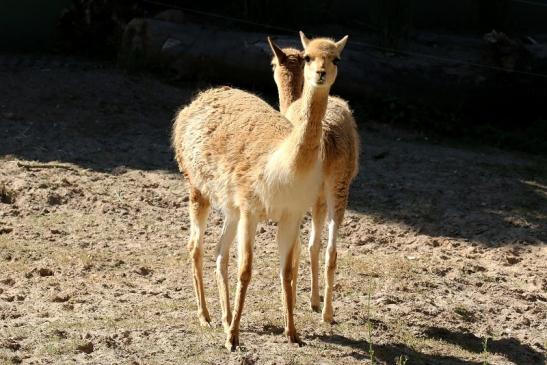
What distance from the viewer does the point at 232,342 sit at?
19.2 ft

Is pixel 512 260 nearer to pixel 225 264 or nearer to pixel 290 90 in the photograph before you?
pixel 290 90

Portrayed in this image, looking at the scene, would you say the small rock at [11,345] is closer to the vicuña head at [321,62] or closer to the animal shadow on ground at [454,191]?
the vicuña head at [321,62]

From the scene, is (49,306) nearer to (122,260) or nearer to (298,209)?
(122,260)

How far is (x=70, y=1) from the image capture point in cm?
1390

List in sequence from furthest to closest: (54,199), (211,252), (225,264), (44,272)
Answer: (54,199) → (211,252) → (44,272) → (225,264)

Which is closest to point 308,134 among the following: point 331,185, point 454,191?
point 331,185

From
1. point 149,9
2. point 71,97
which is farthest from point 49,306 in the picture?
point 149,9

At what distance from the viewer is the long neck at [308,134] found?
5391 mm

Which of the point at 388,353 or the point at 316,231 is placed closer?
the point at 388,353

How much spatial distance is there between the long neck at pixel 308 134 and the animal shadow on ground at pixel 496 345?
176 cm

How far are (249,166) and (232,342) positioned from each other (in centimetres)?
106

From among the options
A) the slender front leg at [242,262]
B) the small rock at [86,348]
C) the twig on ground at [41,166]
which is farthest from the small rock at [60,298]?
the twig on ground at [41,166]

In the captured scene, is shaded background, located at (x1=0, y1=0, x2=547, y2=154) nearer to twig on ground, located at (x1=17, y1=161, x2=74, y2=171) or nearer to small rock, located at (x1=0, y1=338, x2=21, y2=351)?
twig on ground, located at (x1=17, y1=161, x2=74, y2=171)

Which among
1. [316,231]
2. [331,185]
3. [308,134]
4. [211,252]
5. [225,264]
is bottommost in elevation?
[211,252]
